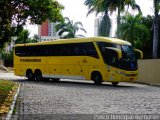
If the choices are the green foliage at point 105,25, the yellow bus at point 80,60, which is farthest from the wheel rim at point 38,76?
the green foliage at point 105,25

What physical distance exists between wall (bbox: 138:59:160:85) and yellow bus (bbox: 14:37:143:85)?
2250 millimetres

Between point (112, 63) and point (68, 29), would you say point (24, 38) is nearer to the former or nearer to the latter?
point (68, 29)

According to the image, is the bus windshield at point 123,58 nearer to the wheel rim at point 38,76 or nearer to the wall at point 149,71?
the wall at point 149,71

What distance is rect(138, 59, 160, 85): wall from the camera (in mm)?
33062

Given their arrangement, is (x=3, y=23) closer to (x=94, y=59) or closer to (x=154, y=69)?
(x=94, y=59)

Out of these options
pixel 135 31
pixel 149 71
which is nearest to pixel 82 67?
pixel 149 71

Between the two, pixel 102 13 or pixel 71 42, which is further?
pixel 102 13

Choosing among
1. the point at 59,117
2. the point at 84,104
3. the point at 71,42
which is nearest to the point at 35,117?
the point at 59,117

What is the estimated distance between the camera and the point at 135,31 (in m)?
59.6

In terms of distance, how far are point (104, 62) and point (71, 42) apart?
3973 mm

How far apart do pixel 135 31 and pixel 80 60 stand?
30809mm

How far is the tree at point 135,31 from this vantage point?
58031mm

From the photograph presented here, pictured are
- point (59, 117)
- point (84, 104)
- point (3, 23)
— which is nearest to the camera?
point (59, 117)

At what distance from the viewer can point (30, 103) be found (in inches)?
603
